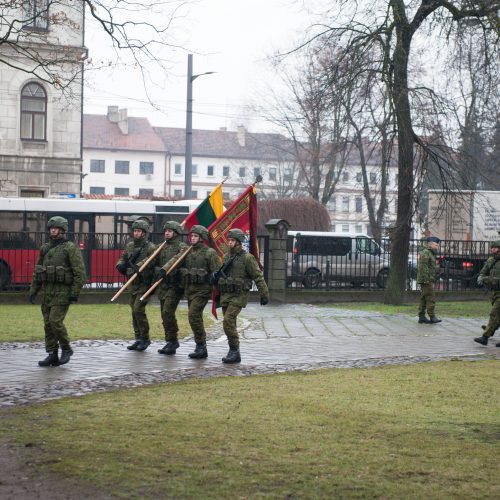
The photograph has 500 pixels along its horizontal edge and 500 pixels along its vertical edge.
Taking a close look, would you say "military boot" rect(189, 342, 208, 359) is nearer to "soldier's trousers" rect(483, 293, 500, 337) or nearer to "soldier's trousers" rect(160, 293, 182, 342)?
"soldier's trousers" rect(160, 293, 182, 342)

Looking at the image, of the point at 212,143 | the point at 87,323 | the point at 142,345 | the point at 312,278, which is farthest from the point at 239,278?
the point at 212,143

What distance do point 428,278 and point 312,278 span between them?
7885mm

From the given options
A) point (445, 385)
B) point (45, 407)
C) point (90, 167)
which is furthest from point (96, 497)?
point (90, 167)

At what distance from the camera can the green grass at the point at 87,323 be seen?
16.3 metres

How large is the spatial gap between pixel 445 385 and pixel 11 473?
19.7ft

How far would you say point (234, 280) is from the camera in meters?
13.2

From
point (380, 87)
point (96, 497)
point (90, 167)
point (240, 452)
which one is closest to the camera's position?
point (96, 497)

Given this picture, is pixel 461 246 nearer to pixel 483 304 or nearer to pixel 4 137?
pixel 483 304

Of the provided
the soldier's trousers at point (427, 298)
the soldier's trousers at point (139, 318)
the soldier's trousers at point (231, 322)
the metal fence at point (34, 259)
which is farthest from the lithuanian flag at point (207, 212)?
the metal fence at point (34, 259)

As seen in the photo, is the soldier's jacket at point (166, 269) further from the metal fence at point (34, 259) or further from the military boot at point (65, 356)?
the metal fence at point (34, 259)

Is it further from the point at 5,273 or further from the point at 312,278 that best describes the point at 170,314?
the point at 312,278

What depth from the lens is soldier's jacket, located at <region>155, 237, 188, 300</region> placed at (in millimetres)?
13953

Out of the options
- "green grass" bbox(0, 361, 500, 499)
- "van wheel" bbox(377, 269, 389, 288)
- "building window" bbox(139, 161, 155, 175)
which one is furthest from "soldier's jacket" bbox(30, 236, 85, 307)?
"building window" bbox(139, 161, 155, 175)

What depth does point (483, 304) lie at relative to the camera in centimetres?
2825
